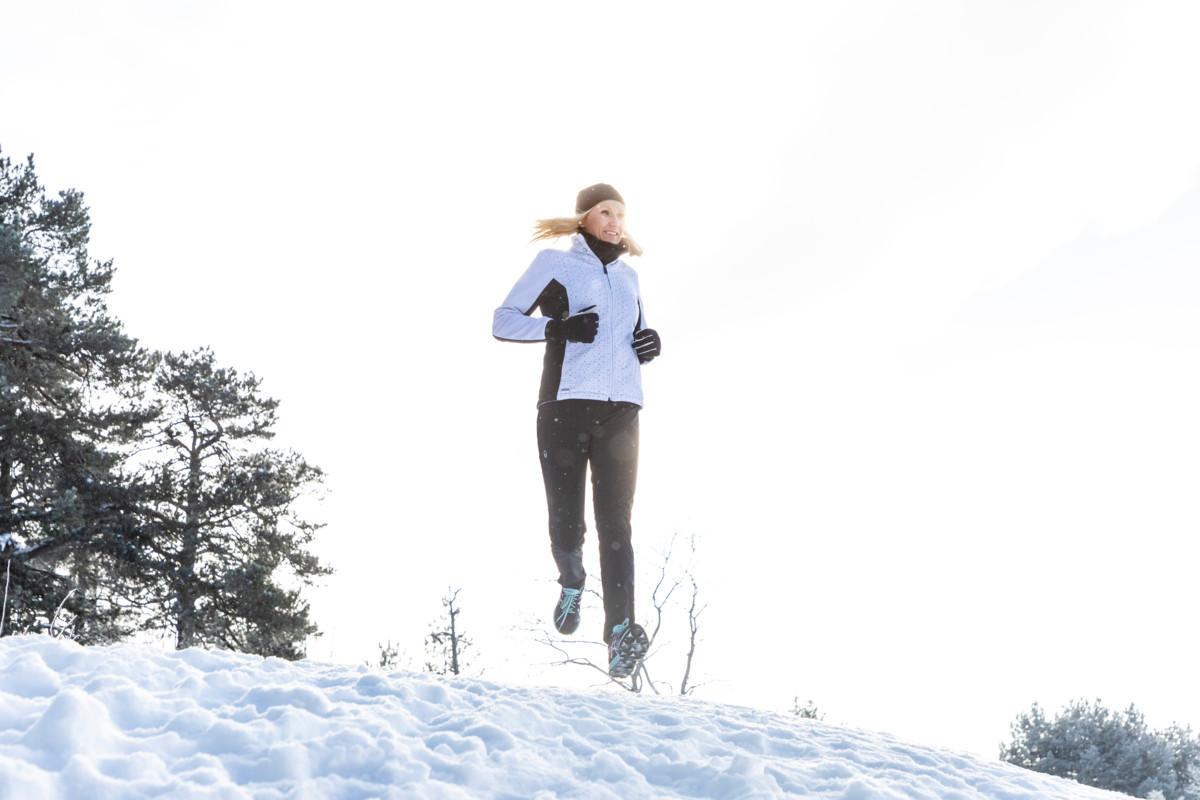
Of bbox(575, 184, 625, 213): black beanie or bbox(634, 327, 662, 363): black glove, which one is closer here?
bbox(634, 327, 662, 363): black glove

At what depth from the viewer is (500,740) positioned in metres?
3.10

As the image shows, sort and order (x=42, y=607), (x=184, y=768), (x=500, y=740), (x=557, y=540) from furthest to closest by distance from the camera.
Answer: (x=42, y=607), (x=557, y=540), (x=500, y=740), (x=184, y=768)

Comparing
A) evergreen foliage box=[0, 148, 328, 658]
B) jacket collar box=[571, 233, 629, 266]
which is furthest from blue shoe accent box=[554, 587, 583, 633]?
evergreen foliage box=[0, 148, 328, 658]

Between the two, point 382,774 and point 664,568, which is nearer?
point 382,774

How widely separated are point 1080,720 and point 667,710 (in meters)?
16.6

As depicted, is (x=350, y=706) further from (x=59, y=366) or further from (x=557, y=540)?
(x=59, y=366)

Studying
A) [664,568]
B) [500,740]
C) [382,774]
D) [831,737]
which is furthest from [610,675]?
[664,568]

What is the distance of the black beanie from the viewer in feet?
17.1

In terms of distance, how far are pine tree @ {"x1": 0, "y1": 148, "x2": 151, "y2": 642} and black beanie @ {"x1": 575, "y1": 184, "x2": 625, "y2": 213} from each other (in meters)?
12.7

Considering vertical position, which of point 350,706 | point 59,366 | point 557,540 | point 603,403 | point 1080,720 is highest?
point 59,366

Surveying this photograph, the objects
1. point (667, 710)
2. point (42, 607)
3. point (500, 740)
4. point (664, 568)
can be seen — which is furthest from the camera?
point (664, 568)

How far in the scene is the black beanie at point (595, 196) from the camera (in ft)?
17.1

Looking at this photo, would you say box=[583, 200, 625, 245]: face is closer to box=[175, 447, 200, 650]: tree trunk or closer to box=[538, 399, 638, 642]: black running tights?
box=[538, 399, 638, 642]: black running tights

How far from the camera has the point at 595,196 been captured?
5211mm
